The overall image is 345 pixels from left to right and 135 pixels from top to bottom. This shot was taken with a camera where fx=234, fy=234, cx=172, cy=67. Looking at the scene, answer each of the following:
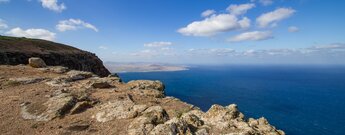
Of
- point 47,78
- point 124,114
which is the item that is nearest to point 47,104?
point 124,114

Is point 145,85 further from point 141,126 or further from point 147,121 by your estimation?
point 141,126

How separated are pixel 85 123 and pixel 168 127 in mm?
5947

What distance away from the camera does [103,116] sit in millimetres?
16297

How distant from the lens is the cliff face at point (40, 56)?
148 feet

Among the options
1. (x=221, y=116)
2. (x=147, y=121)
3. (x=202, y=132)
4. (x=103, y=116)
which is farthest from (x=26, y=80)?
(x=221, y=116)

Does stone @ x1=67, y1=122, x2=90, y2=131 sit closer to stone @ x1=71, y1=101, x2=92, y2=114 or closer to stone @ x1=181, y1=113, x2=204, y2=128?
stone @ x1=71, y1=101, x2=92, y2=114

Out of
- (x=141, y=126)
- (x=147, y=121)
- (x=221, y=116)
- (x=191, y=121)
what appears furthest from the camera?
(x=221, y=116)

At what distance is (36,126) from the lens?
48.2ft

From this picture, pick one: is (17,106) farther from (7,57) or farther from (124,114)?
(7,57)

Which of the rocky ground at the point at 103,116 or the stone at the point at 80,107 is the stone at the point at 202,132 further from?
the stone at the point at 80,107

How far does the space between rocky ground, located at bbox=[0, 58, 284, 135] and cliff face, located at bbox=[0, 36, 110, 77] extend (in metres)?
25.4

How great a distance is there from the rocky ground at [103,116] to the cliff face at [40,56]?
25.4 meters

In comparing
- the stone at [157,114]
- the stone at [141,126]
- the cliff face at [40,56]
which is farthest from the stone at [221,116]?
the cliff face at [40,56]

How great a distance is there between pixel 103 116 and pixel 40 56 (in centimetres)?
4372
